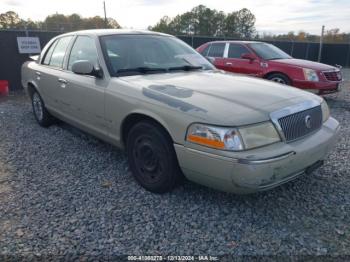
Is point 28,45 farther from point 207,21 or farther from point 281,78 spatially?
point 207,21

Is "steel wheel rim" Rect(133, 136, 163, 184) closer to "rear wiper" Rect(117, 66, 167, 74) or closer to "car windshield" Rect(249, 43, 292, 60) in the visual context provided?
"rear wiper" Rect(117, 66, 167, 74)

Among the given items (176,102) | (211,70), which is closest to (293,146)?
(176,102)

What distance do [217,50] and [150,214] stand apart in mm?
7251

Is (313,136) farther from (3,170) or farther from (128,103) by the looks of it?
(3,170)

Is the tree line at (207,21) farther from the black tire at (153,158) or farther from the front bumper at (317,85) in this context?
the black tire at (153,158)

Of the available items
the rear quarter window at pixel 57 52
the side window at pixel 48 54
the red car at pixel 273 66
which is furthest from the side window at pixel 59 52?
the red car at pixel 273 66

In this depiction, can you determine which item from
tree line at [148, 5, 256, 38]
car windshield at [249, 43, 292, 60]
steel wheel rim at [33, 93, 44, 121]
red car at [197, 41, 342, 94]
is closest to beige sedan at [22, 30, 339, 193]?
steel wheel rim at [33, 93, 44, 121]

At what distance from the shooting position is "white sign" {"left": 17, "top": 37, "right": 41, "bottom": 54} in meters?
9.66

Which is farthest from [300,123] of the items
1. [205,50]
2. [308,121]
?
[205,50]

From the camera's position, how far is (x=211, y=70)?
4.14 m

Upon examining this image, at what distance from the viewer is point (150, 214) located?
9.58ft

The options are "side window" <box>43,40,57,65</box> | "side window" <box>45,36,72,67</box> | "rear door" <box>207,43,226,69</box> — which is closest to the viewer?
"side window" <box>45,36,72,67</box>

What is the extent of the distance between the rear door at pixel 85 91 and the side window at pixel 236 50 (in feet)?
17.7

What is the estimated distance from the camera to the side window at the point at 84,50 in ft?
12.6
